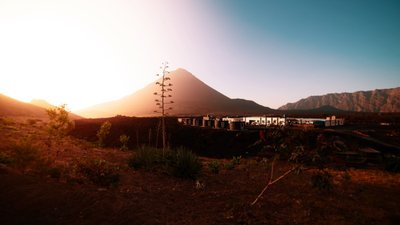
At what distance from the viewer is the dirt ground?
7.84 m

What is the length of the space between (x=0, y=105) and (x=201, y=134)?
90.3m

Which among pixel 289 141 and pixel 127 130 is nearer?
pixel 289 141

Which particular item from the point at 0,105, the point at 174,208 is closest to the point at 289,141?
the point at 174,208

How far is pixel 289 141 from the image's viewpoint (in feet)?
27.5

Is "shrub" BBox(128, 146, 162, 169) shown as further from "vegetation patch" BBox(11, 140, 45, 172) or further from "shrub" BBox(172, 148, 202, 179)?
"vegetation patch" BBox(11, 140, 45, 172)

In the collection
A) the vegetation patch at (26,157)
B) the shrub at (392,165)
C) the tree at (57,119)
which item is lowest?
the shrub at (392,165)

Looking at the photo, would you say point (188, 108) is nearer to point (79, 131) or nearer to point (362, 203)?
point (79, 131)

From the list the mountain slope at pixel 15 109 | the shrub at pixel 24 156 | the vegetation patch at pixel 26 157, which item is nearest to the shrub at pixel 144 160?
the vegetation patch at pixel 26 157

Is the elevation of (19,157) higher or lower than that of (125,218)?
higher

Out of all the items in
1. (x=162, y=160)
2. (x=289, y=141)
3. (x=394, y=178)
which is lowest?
(x=394, y=178)

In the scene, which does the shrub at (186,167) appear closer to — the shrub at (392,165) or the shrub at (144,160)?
the shrub at (144,160)

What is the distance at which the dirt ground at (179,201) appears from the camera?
7840 mm

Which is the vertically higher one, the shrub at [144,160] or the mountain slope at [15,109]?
the mountain slope at [15,109]

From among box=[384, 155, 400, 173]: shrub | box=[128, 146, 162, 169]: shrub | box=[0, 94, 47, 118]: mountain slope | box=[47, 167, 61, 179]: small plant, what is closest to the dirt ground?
box=[47, 167, 61, 179]: small plant
